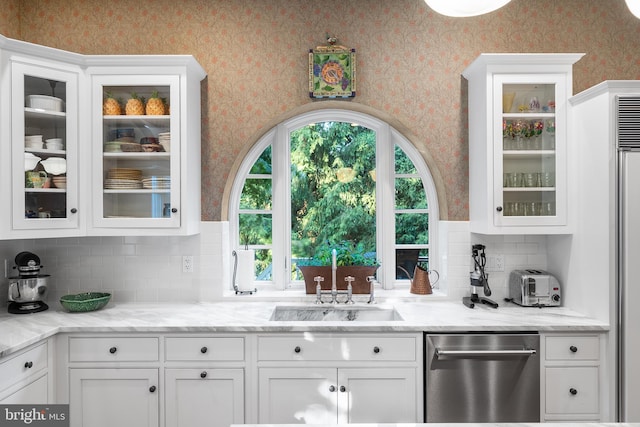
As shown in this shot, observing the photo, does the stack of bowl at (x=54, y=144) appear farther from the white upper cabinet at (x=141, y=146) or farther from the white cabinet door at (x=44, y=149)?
the white upper cabinet at (x=141, y=146)

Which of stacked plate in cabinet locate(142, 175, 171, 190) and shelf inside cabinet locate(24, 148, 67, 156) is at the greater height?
shelf inside cabinet locate(24, 148, 67, 156)

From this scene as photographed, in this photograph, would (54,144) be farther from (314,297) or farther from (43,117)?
(314,297)

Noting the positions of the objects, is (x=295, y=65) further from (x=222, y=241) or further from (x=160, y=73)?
(x=222, y=241)

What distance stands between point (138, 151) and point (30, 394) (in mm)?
1386

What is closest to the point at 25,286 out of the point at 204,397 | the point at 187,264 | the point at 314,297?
the point at 187,264

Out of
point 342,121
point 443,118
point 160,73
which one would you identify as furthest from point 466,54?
point 160,73

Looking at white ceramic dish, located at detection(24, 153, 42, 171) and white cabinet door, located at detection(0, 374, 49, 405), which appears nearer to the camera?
white cabinet door, located at detection(0, 374, 49, 405)

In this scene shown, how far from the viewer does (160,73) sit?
8.61ft

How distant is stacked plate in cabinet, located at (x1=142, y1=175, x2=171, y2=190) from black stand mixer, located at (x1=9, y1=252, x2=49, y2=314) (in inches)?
31.5

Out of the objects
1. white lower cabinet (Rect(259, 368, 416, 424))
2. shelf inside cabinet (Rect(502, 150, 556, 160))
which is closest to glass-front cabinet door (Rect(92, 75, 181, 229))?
white lower cabinet (Rect(259, 368, 416, 424))

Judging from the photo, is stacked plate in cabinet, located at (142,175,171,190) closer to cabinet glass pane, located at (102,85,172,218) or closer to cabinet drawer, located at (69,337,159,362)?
cabinet glass pane, located at (102,85,172,218)

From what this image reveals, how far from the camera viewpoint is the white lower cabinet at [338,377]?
238 cm

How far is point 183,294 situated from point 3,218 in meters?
1.11

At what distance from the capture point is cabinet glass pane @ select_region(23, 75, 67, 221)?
2.46m
